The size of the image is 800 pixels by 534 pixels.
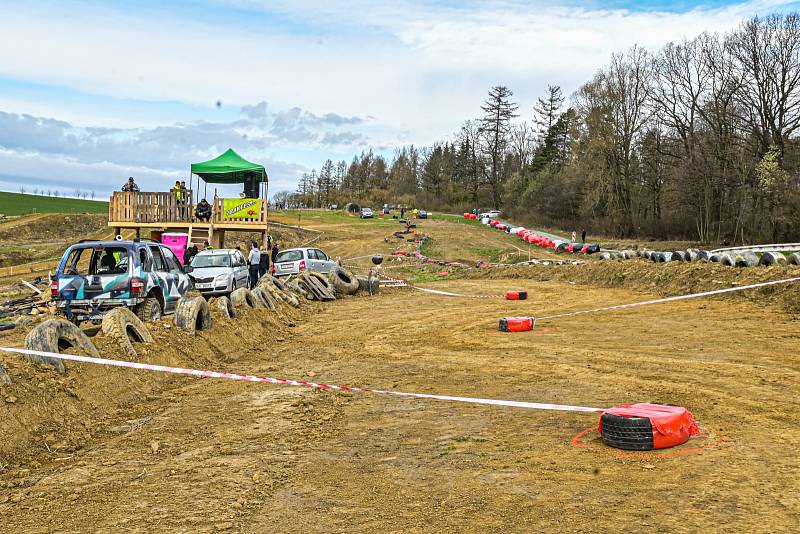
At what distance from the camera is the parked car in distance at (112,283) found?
12.1 m

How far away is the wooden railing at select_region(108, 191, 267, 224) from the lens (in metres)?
27.8

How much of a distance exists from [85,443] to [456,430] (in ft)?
12.4

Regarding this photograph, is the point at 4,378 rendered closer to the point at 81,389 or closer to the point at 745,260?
the point at 81,389

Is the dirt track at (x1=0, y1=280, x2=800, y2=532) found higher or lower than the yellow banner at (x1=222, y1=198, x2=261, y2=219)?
lower

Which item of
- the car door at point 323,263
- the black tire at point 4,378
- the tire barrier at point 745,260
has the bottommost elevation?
the black tire at point 4,378

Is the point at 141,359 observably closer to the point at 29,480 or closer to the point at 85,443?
the point at 85,443

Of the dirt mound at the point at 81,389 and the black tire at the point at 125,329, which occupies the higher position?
the black tire at the point at 125,329

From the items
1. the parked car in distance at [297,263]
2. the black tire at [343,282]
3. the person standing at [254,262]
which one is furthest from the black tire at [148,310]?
the parked car in distance at [297,263]

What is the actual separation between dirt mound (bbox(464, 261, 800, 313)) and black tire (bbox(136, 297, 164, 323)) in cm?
1357

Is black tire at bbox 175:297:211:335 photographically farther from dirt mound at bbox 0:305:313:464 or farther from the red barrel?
the red barrel

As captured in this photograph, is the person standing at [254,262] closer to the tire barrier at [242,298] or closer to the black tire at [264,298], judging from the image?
the black tire at [264,298]

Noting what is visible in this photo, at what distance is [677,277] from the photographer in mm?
19594

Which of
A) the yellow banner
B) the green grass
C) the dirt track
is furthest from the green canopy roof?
the green grass

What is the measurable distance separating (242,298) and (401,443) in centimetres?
914
